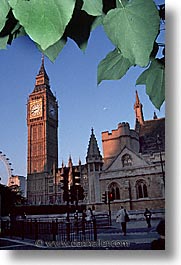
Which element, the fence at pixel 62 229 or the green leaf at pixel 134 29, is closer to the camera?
the green leaf at pixel 134 29

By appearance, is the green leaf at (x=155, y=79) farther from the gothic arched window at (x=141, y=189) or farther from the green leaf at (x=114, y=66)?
the gothic arched window at (x=141, y=189)

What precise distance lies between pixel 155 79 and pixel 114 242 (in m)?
0.89

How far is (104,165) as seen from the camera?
1.12 m

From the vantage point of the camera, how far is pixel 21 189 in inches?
46.7

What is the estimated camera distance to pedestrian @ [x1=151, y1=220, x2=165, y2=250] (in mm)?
982

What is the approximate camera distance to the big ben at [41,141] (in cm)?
112

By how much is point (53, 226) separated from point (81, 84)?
505 millimetres

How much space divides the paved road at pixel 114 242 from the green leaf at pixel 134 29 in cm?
93

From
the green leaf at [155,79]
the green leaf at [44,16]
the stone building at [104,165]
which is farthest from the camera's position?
the stone building at [104,165]

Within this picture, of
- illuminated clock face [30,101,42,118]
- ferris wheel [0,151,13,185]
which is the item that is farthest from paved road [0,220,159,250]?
illuminated clock face [30,101,42,118]

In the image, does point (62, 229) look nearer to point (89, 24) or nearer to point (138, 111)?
point (138, 111)

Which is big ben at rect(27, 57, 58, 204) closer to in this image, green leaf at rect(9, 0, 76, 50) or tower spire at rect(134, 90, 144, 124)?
tower spire at rect(134, 90, 144, 124)

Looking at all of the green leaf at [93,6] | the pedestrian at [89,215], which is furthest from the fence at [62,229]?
the green leaf at [93,6]

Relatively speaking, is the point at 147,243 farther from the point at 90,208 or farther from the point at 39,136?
the point at 39,136
